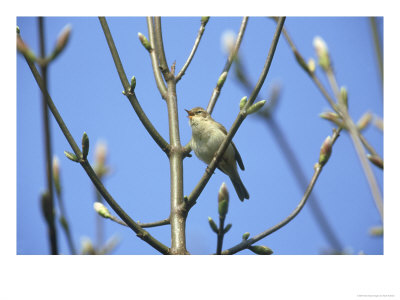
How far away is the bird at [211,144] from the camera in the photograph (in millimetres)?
3842

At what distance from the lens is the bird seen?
3.84m

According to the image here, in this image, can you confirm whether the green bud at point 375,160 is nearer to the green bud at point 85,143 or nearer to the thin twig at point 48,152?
the thin twig at point 48,152

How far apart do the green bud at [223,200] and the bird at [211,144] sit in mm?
2055

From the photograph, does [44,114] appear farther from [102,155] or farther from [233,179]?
[233,179]

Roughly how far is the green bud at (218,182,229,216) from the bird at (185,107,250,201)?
205 cm

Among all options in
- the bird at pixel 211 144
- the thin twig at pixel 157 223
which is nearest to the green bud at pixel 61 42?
the thin twig at pixel 157 223

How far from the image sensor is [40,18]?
3.67 feet

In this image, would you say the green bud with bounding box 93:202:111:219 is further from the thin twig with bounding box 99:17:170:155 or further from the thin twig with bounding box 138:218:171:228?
the thin twig with bounding box 99:17:170:155

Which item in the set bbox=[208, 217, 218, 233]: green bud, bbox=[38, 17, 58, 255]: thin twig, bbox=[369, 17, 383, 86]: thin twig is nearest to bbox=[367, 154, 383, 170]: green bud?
bbox=[369, 17, 383, 86]: thin twig

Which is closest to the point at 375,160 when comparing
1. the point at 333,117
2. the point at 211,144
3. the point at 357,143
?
the point at 357,143

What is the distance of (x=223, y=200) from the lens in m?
1.71
